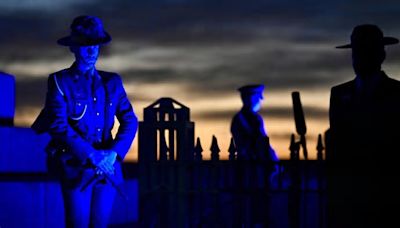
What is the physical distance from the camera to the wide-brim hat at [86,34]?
27.2 ft

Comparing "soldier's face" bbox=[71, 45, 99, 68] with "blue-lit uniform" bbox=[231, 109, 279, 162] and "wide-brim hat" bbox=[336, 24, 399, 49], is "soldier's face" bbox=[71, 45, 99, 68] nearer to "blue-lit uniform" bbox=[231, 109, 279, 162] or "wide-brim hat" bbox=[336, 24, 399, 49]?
"wide-brim hat" bbox=[336, 24, 399, 49]

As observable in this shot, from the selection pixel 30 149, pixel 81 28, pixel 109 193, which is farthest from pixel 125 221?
pixel 81 28

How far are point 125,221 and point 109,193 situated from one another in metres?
3.61

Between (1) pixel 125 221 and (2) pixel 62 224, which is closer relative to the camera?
(2) pixel 62 224

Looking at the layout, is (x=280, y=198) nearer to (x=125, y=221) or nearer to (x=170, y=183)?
(x=170, y=183)

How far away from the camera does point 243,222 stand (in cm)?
1402

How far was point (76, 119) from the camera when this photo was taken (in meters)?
8.44

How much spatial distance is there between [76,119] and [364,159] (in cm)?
361

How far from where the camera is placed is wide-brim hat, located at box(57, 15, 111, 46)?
326 inches

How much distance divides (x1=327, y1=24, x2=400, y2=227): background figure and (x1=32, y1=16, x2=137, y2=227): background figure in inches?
122

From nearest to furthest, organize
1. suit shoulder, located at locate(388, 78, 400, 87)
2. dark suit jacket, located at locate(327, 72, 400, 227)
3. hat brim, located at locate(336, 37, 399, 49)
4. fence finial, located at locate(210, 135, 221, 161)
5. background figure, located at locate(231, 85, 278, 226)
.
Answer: dark suit jacket, located at locate(327, 72, 400, 227) → suit shoulder, located at locate(388, 78, 400, 87) → hat brim, located at locate(336, 37, 399, 49) → fence finial, located at locate(210, 135, 221, 161) → background figure, located at locate(231, 85, 278, 226)

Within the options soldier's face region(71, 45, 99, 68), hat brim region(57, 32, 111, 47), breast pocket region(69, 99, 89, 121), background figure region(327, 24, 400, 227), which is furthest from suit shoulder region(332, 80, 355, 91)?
breast pocket region(69, 99, 89, 121)

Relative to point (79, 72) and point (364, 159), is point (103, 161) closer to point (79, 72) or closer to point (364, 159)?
point (79, 72)

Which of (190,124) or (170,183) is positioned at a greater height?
(190,124)
